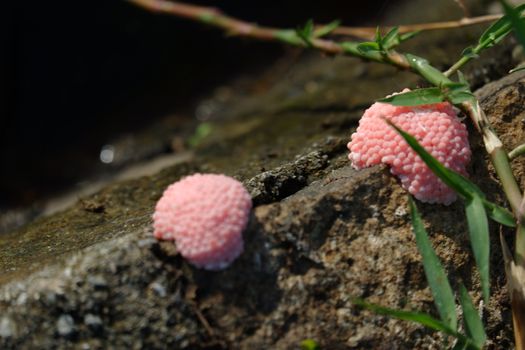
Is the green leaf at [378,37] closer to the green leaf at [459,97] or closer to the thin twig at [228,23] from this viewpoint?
the green leaf at [459,97]

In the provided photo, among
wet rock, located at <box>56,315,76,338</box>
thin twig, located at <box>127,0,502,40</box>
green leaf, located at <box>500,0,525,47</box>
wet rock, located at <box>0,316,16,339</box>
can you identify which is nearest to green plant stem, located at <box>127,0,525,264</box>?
thin twig, located at <box>127,0,502,40</box>

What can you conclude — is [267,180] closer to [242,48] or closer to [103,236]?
[103,236]

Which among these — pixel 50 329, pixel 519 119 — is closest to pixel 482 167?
pixel 519 119

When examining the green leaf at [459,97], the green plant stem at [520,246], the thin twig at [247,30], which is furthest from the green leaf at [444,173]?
the thin twig at [247,30]

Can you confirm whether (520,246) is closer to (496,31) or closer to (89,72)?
(496,31)

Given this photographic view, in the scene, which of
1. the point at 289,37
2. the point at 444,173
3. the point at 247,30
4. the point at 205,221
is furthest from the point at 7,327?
the point at 247,30

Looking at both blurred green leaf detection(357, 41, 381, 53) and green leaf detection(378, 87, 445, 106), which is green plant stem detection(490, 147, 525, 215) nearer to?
green leaf detection(378, 87, 445, 106)
